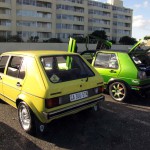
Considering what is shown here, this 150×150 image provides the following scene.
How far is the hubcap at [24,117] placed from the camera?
466 cm

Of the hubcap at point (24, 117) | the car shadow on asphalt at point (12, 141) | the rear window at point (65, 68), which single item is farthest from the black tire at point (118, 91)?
the car shadow on asphalt at point (12, 141)

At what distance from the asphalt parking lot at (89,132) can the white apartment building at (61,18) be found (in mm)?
48021

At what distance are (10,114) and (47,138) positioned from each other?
164cm

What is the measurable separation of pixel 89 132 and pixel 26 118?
1.31m

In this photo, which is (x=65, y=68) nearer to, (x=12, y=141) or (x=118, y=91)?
(x=12, y=141)

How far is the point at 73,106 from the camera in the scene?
15.1 ft

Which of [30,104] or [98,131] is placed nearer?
[30,104]

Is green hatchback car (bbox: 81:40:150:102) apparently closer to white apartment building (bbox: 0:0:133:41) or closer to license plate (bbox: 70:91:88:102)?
license plate (bbox: 70:91:88:102)

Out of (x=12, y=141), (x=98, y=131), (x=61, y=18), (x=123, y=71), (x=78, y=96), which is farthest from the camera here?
(x=61, y=18)

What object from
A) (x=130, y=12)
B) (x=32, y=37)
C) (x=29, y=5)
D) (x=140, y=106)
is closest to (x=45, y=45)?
(x=32, y=37)

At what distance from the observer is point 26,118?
4754 millimetres

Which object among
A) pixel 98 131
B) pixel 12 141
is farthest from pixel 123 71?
pixel 12 141

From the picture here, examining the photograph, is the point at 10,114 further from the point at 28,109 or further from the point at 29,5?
the point at 29,5

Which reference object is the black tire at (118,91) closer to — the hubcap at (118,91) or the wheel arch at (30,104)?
the hubcap at (118,91)
